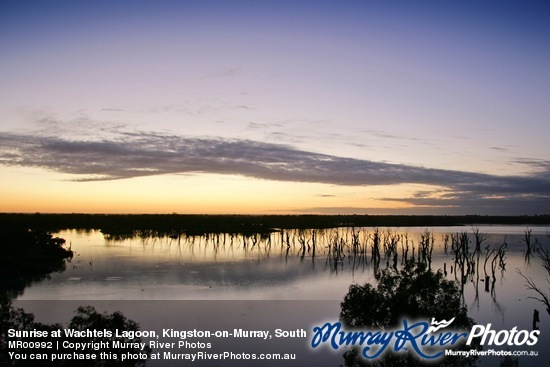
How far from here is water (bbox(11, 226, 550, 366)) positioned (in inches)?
1033

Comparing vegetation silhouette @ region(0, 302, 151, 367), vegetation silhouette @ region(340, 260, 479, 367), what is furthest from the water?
vegetation silhouette @ region(0, 302, 151, 367)

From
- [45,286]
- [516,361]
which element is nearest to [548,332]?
[516,361]

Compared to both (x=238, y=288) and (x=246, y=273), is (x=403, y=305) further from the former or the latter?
(x=246, y=273)

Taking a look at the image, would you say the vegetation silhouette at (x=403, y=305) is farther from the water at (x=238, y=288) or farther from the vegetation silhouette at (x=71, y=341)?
the vegetation silhouette at (x=71, y=341)

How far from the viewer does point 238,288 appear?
113ft

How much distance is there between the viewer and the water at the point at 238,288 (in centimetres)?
2623

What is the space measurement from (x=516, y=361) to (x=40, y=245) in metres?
47.3

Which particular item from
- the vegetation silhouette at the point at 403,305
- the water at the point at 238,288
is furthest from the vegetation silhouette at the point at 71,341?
the water at the point at 238,288

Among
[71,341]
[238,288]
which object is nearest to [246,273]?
[238,288]

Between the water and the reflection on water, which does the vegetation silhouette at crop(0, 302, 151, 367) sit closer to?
the water

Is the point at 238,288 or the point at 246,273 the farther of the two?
the point at 246,273

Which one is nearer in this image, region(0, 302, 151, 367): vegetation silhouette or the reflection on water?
region(0, 302, 151, 367): vegetation silhouette

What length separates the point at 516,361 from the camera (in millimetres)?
19734

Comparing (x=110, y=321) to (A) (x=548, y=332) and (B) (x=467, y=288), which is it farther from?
(B) (x=467, y=288)
